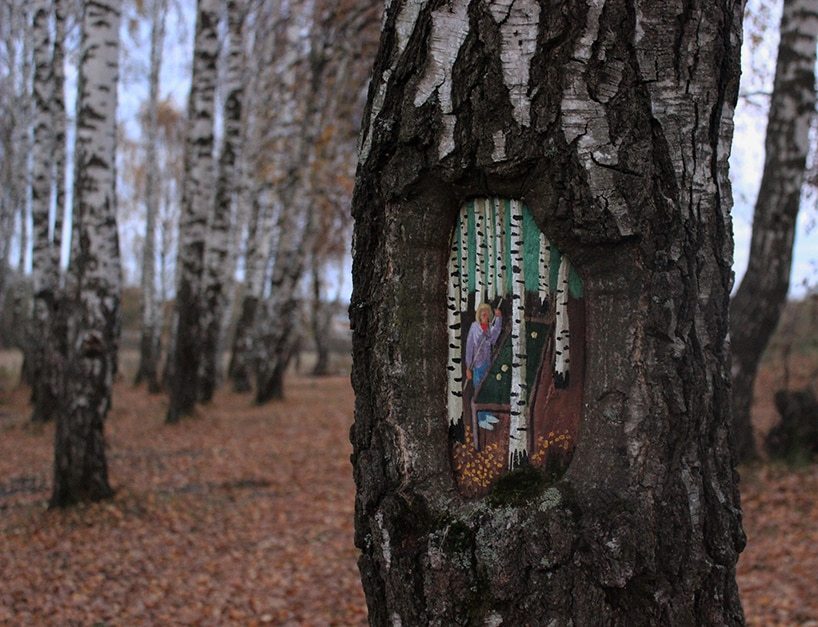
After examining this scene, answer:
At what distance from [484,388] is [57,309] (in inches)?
393

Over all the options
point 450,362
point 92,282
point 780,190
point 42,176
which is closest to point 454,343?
point 450,362

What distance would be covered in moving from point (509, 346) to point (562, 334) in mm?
127

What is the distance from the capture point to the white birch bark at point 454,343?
5.81 feet

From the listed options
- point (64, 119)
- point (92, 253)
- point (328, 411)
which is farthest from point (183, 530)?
point (64, 119)

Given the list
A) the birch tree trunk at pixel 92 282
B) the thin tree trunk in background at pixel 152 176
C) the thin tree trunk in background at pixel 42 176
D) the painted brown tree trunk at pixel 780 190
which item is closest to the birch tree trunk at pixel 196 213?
the thin tree trunk in background at pixel 42 176

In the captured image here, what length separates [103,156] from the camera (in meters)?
6.39

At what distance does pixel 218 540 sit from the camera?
579 centimetres

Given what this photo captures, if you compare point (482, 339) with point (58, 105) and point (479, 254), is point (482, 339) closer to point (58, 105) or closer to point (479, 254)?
point (479, 254)

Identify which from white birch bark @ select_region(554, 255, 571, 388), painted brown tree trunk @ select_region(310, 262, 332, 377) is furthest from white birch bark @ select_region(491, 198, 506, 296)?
painted brown tree trunk @ select_region(310, 262, 332, 377)

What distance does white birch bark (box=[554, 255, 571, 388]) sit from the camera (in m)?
1.73

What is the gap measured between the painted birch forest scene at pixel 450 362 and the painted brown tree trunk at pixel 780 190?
1.1 inches

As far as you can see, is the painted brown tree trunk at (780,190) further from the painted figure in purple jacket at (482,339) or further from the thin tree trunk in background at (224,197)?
the thin tree trunk in background at (224,197)

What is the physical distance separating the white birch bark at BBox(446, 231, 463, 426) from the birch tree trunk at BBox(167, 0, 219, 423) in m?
9.51

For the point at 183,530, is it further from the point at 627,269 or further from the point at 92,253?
the point at 627,269
